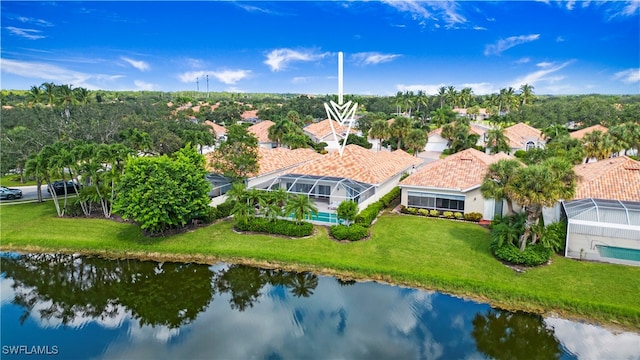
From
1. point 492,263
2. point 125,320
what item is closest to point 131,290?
point 125,320

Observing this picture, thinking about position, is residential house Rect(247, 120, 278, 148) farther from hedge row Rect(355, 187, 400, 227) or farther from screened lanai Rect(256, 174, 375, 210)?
hedge row Rect(355, 187, 400, 227)

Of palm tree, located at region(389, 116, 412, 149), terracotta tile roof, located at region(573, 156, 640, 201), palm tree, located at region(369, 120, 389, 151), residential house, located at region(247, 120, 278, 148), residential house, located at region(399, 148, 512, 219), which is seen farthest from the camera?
residential house, located at region(247, 120, 278, 148)

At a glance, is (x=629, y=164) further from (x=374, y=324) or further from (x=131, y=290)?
(x=131, y=290)

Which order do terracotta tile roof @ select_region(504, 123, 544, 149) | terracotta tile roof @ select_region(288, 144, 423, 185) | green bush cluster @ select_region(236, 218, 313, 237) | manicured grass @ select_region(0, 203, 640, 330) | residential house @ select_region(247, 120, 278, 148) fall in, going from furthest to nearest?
residential house @ select_region(247, 120, 278, 148)
terracotta tile roof @ select_region(504, 123, 544, 149)
terracotta tile roof @ select_region(288, 144, 423, 185)
green bush cluster @ select_region(236, 218, 313, 237)
manicured grass @ select_region(0, 203, 640, 330)

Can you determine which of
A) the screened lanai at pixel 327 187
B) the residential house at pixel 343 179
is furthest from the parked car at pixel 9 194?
the screened lanai at pixel 327 187

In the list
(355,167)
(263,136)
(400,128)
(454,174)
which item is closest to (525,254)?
(454,174)

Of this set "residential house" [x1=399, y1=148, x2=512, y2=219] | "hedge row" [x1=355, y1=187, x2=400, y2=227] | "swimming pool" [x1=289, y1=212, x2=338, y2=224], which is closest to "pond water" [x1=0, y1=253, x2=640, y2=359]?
"hedge row" [x1=355, y1=187, x2=400, y2=227]
